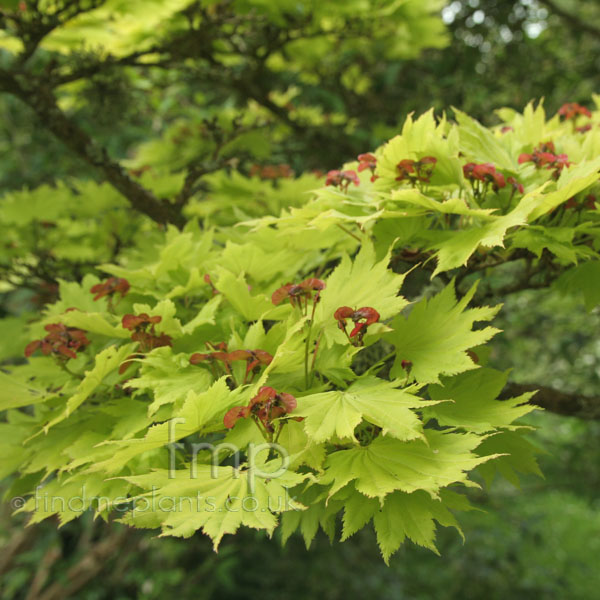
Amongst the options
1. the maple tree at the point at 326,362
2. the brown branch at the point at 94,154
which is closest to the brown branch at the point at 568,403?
the maple tree at the point at 326,362

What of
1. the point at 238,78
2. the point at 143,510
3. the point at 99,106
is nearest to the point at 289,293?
the point at 143,510

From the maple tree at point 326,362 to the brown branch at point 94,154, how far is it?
1.67 ft

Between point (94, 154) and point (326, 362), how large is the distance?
1.33m

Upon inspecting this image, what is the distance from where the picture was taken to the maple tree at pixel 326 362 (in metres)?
0.87

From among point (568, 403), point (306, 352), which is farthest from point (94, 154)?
point (568, 403)

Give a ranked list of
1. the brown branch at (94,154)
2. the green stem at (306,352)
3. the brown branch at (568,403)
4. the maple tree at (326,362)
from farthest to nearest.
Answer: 1. the brown branch at (94,154)
2. the brown branch at (568,403)
3. the green stem at (306,352)
4. the maple tree at (326,362)

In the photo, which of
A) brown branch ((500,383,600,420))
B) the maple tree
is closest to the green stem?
the maple tree

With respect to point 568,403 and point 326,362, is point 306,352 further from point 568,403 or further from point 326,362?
point 568,403

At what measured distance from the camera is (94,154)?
191cm

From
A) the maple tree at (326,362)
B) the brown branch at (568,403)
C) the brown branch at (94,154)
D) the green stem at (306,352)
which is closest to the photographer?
the maple tree at (326,362)

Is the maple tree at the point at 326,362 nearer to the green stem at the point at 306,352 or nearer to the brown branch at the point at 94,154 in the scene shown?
the green stem at the point at 306,352

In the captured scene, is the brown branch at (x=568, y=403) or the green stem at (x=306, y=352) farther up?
the green stem at (x=306, y=352)

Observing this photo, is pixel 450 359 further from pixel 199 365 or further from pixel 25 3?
pixel 25 3

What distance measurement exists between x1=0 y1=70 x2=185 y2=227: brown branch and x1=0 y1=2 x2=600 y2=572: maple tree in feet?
1.67
